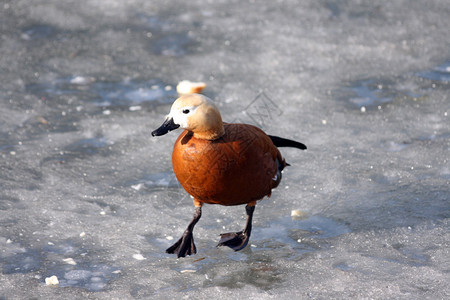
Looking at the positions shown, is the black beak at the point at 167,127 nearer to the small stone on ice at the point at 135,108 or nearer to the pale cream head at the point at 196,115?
the pale cream head at the point at 196,115

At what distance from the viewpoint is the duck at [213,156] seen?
10.4ft

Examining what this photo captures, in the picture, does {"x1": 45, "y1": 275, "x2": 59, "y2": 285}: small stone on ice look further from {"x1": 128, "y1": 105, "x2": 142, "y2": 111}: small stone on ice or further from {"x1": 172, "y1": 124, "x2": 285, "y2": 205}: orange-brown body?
{"x1": 128, "y1": 105, "x2": 142, "y2": 111}: small stone on ice

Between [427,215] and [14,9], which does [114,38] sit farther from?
[427,215]

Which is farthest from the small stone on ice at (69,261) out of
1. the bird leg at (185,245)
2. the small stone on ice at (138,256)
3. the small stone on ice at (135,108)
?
the small stone on ice at (135,108)

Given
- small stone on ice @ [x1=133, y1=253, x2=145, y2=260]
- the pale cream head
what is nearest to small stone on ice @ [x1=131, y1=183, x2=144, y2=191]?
small stone on ice @ [x1=133, y1=253, x2=145, y2=260]

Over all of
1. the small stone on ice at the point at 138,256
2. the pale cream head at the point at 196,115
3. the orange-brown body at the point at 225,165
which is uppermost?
the pale cream head at the point at 196,115

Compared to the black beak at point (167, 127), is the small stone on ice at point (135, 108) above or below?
below

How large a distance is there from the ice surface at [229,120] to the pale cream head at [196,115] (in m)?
0.84

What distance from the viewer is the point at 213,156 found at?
3203mm

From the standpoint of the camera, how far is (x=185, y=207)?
4.13 m

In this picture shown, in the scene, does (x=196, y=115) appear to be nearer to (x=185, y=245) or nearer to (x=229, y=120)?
(x=185, y=245)

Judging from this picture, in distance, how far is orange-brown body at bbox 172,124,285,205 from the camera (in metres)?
3.21

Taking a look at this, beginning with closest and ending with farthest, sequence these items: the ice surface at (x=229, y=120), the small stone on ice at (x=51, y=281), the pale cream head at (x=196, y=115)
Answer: the pale cream head at (x=196, y=115) < the small stone on ice at (x=51, y=281) < the ice surface at (x=229, y=120)

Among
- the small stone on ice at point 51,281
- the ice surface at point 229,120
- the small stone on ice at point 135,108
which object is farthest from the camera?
the small stone on ice at point 135,108
